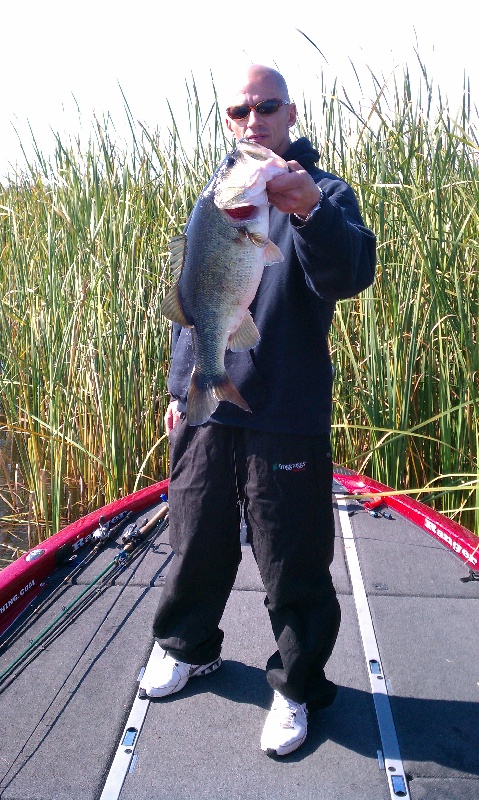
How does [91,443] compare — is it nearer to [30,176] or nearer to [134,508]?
[134,508]

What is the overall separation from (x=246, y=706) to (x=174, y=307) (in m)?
1.31

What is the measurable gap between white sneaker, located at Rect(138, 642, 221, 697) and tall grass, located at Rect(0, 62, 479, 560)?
4.94 ft

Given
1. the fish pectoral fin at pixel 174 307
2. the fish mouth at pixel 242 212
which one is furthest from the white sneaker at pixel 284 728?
the fish mouth at pixel 242 212

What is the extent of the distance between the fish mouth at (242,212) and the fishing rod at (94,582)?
66.1 inches

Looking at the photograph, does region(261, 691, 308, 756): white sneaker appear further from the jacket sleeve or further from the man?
the jacket sleeve

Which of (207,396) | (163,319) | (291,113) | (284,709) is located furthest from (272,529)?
(163,319)

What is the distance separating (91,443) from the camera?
429cm

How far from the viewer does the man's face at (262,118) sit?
2020 millimetres

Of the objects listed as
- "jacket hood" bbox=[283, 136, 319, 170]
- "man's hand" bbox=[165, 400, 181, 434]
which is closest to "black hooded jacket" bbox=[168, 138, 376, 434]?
"jacket hood" bbox=[283, 136, 319, 170]

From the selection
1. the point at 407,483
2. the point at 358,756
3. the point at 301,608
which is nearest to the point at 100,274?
the point at 407,483

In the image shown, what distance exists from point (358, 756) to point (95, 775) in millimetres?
743

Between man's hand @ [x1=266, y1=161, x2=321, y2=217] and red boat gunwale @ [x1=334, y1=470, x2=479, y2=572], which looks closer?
man's hand @ [x1=266, y1=161, x2=321, y2=217]

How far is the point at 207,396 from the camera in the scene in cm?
196

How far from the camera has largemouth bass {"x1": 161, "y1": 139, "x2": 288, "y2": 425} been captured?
1.73 meters
